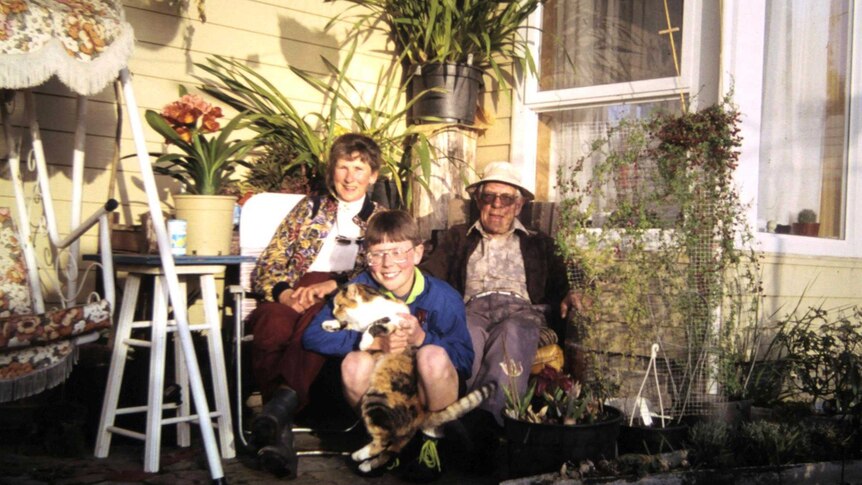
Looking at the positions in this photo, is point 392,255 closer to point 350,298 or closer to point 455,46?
point 350,298

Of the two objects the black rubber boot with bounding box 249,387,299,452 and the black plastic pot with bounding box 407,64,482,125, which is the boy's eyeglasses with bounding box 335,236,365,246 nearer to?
the black rubber boot with bounding box 249,387,299,452

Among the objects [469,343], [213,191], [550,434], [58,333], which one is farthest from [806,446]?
[58,333]

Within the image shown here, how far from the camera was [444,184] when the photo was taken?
4605 millimetres

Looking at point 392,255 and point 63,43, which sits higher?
point 63,43

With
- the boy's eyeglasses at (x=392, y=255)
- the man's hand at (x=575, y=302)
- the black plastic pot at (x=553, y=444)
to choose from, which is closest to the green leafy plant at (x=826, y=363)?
the man's hand at (x=575, y=302)

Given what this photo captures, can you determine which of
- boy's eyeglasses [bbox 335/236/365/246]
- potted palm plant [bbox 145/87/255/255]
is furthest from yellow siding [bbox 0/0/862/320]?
boy's eyeglasses [bbox 335/236/365/246]

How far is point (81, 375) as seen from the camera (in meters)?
3.59

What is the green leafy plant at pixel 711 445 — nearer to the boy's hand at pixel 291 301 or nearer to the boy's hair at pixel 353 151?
the boy's hand at pixel 291 301

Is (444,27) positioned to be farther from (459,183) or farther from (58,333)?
(58,333)

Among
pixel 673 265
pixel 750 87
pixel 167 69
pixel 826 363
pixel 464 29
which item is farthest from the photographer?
pixel 464 29

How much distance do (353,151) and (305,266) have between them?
56 centimetres

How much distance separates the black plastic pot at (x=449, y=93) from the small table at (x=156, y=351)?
1.66 m

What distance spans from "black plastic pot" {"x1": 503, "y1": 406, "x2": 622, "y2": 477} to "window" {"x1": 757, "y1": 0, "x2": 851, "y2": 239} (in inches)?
71.4

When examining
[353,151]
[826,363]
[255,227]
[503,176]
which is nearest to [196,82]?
[255,227]
